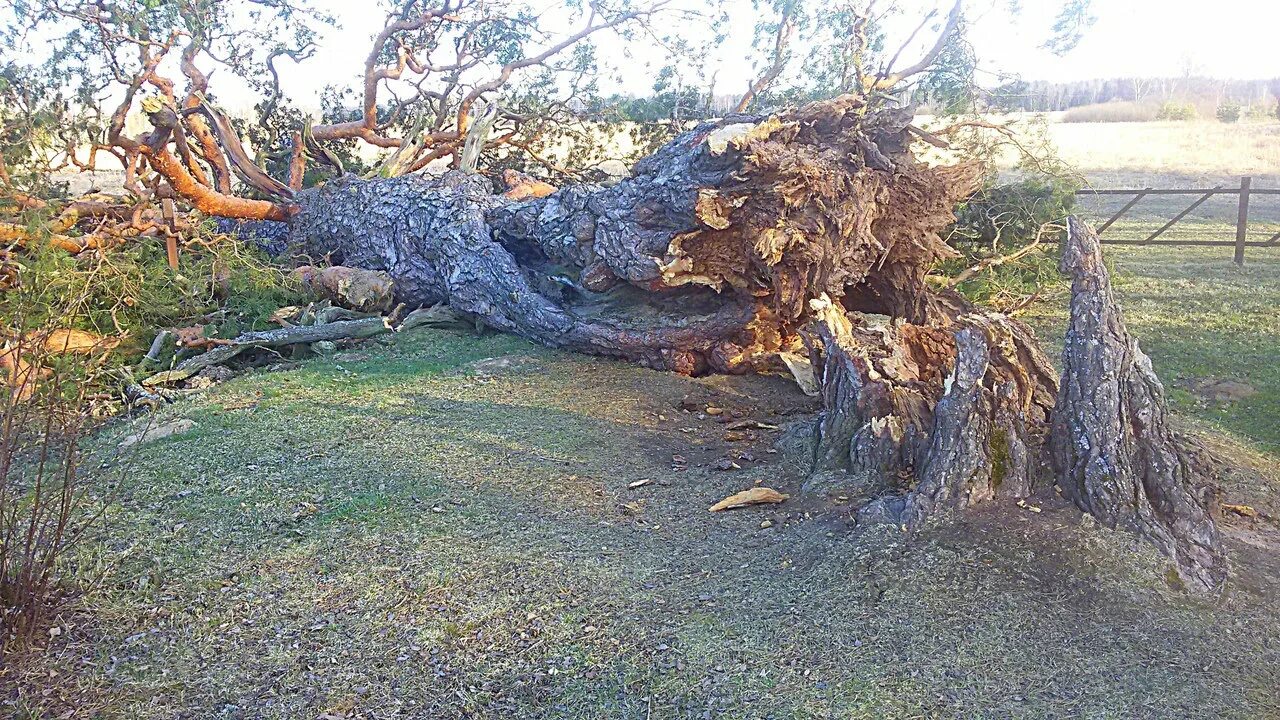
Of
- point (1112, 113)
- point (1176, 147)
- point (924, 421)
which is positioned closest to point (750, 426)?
point (924, 421)

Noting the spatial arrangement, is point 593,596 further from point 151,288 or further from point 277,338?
point 151,288

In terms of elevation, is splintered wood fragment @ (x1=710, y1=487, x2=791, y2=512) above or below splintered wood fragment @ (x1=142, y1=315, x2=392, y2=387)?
below

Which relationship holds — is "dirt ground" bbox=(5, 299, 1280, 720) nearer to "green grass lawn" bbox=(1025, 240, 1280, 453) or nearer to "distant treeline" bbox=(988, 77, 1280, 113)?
"green grass lawn" bbox=(1025, 240, 1280, 453)

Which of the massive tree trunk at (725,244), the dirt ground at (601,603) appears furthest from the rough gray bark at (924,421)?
the massive tree trunk at (725,244)

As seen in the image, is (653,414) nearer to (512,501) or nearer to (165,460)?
(512,501)

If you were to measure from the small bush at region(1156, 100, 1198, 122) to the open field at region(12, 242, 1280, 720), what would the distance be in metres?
34.5

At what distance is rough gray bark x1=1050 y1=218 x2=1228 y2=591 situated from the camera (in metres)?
3.24

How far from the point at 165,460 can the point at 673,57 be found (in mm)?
9529

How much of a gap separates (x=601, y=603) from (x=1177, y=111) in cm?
3818

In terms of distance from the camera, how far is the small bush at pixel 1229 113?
1246 inches

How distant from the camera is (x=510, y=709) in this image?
260 cm

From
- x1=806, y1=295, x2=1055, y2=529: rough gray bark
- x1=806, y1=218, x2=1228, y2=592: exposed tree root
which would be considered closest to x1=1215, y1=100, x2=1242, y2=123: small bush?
x1=806, y1=295, x2=1055, y2=529: rough gray bark

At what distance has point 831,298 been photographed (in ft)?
19.6

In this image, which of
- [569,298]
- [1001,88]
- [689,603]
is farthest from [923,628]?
[1001,88]
